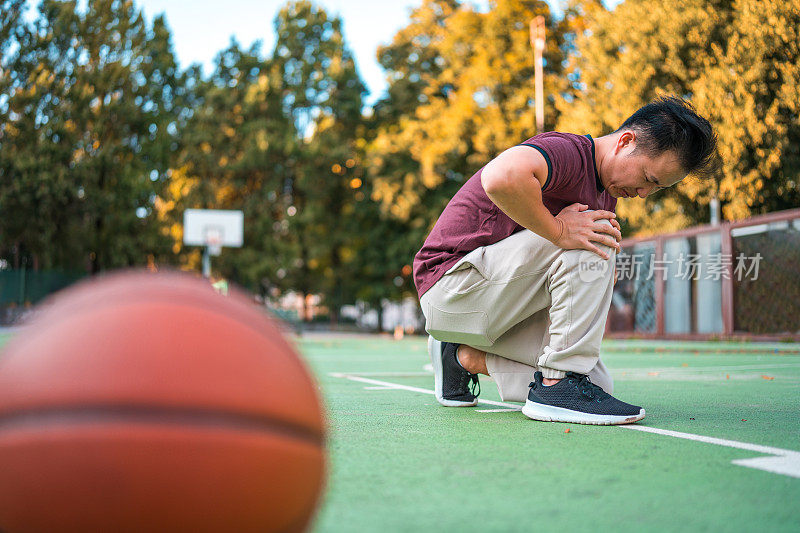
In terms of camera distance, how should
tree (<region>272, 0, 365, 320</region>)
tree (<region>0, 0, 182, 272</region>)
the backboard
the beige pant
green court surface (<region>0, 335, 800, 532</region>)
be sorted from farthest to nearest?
tree (<region>272, 0, 365, 320</region>) → tree (<region>0, 0, 182, 272</region>) → the backboard → the beige pant → green court surface (<region>0, 335, 800, 532</region>)

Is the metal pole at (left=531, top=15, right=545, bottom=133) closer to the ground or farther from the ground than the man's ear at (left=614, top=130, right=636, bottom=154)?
A: farther from the ground

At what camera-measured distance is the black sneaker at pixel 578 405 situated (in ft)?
9.76

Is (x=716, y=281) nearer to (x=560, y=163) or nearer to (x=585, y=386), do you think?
(x=585, y=386)

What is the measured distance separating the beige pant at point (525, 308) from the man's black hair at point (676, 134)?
378 millimetres

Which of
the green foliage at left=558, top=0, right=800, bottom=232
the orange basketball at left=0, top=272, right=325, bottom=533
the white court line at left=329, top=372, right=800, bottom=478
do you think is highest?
the green foliage at left=558, top=0, right=800, bottom=232

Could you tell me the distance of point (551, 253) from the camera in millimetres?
3189

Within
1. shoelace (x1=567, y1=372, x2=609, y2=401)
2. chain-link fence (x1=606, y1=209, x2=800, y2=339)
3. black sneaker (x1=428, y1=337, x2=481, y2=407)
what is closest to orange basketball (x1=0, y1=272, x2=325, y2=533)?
shoelace (x1=567, y1=372, x2=609, y2=401)

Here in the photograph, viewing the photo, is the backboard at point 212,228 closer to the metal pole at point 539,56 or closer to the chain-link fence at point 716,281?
the metal pole at point 539,56

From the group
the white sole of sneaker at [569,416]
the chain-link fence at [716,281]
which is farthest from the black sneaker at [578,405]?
the chain-link fence at [716,281]

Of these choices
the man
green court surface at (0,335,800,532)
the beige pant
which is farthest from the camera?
the beige pant

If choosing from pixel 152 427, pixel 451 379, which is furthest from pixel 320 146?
pixel 152 427

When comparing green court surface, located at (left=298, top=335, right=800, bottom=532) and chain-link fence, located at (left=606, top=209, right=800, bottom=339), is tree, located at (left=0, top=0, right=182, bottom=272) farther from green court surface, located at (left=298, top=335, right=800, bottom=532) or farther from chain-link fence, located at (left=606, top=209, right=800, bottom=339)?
green court surface, located at (left=298, top=335, right=800, bottom=532)

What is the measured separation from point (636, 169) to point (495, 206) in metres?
0.65

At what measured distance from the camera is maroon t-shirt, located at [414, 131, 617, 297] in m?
2.98
